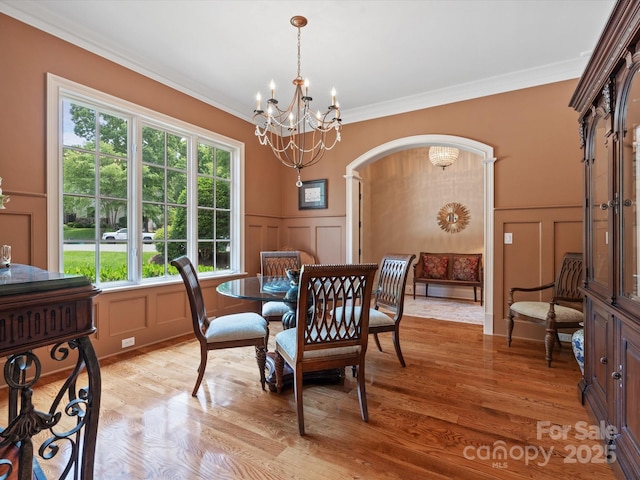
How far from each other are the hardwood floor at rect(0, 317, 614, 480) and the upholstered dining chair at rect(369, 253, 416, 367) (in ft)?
1.14

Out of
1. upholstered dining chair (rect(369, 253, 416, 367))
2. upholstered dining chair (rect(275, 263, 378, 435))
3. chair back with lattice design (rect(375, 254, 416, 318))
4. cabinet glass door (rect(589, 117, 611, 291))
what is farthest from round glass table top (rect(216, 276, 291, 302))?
cabinet glass door (rect(589, 117, 611, 291))

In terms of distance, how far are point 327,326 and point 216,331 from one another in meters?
0.85

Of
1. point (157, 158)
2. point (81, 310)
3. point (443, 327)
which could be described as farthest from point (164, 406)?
point (443, 327)

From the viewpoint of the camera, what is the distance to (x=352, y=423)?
1875 mm

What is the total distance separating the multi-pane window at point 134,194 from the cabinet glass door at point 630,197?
12.0ft

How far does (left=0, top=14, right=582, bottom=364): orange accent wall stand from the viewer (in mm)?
2360

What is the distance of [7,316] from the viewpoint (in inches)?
31.7

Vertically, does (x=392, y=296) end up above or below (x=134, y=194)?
below

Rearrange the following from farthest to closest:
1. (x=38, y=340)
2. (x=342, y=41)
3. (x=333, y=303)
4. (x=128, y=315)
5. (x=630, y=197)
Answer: (x=128, y=315)
(x=342, y=41)
(x=333, y=303)
(x=630, y=197)
(x=38, y=340)

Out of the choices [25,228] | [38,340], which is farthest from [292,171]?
[38,340]

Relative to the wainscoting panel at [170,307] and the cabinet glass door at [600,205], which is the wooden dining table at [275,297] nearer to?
the wainscoting panel at [170,307]

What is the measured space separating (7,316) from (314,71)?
129 inches

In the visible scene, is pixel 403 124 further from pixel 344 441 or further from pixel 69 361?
pixel 69 361

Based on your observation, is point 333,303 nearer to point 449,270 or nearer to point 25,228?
point 25,228
